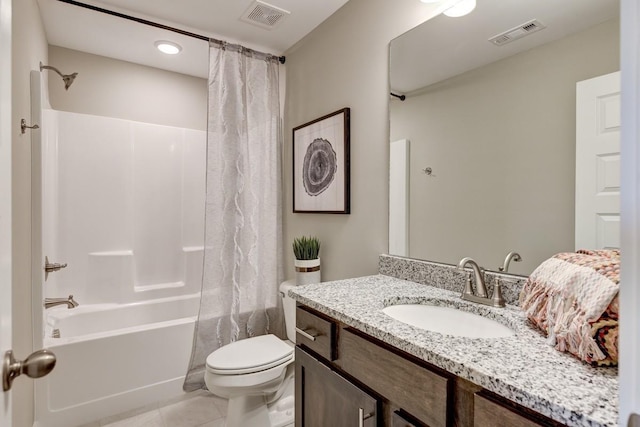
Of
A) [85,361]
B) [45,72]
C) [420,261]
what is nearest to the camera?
[420,261]

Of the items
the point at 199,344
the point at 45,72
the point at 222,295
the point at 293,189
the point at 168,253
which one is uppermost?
the point at 45,72

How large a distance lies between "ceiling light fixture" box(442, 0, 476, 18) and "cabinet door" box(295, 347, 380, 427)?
4.87 ft

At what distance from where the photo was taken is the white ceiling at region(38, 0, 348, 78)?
193 cm

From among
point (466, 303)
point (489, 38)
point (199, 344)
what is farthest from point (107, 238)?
point (489, 38)

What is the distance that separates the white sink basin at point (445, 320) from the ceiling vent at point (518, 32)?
997 millimetres

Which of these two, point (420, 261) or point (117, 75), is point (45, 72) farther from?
point (420, 261)

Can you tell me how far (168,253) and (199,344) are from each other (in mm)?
1091

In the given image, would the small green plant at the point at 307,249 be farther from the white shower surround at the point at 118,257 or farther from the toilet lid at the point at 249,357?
the white shower surround at the point at 118,257

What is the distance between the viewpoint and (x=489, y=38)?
1.26m

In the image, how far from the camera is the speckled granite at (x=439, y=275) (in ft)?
3.70

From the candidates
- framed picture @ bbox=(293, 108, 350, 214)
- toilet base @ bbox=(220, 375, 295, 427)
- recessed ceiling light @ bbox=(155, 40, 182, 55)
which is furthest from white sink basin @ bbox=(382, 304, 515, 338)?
recessed ceiling light @ bbox=(155, 40, 182, 55)

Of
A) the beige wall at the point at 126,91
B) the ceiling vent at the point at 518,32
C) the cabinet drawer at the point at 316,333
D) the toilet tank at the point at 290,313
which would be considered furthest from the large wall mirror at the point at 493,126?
the beige wall at the point at 126,91

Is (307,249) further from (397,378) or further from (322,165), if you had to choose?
(397,378)

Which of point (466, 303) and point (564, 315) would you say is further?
point (466, 303)
